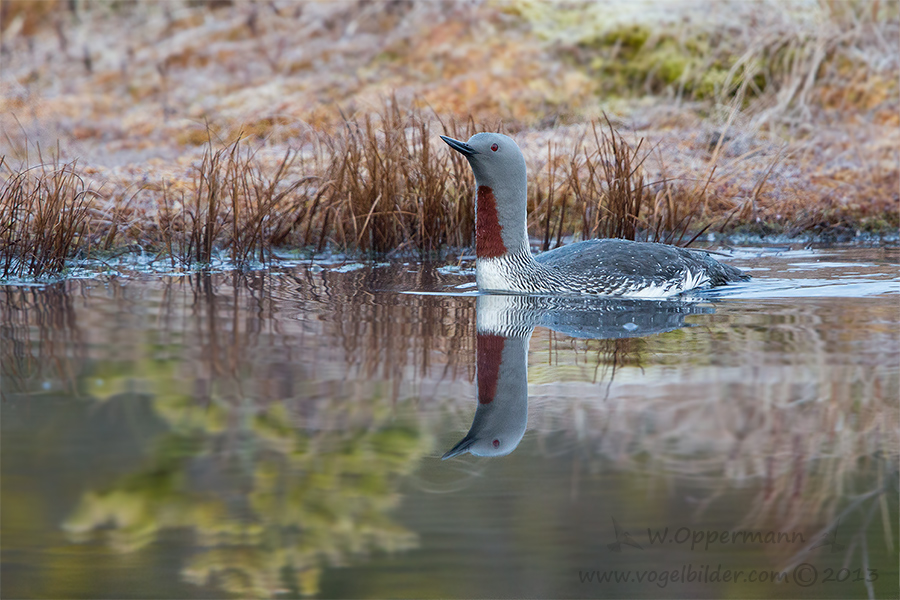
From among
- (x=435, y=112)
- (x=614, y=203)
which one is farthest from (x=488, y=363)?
(x=435, y=112)

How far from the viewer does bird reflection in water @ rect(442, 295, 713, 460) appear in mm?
3609

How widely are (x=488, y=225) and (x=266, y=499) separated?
3.23 meters

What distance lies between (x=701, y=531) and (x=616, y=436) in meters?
0.66

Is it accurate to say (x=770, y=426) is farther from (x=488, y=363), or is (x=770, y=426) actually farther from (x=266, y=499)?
(x=266, y=499)

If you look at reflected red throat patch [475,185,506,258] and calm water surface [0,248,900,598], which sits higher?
reflected red throat patch [475,185,506,258]

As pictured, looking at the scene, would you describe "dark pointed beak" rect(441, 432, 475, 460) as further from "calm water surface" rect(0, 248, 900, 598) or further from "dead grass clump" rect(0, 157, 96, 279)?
"dead grass clump" rect(0, 157, 96, 279)

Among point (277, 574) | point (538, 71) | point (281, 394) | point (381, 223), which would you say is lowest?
point (277, 574)

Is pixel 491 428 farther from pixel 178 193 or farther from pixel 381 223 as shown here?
pixel 178 193

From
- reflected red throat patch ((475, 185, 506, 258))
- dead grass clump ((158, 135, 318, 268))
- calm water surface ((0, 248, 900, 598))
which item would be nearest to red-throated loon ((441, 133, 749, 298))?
reflected red throat patch ((475, 185, 506, 258))

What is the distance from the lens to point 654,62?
40.8 ft

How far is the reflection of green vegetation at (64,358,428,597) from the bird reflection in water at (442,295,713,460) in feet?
0.91

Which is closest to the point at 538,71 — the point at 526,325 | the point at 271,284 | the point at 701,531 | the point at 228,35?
the point at 228,35

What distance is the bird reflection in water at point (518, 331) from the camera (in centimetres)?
361

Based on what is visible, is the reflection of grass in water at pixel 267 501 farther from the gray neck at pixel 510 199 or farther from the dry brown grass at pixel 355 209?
the dry brown grass at pixel 355 209
